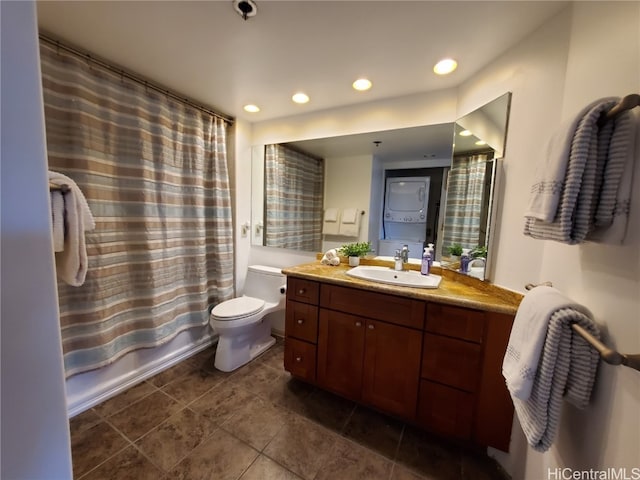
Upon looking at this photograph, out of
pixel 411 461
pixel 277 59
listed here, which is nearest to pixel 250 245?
pixel 277 59

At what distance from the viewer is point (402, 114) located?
1862 mm

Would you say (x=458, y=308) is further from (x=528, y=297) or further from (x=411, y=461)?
(x=411, y=461)

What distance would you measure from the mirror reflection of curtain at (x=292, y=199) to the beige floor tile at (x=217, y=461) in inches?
57.9

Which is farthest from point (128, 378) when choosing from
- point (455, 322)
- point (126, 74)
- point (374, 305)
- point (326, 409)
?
point (455, 322)

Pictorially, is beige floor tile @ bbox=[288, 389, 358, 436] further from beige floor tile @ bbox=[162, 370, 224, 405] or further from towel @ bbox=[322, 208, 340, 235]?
towel @ bbox=[322, 208, 340, 235]

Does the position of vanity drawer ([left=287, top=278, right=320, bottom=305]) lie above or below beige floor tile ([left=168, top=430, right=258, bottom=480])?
above

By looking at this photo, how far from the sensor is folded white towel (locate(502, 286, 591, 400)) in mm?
769

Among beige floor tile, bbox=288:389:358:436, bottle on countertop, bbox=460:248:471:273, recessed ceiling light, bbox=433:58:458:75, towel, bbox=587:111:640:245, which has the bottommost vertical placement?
beige floor tile, bbox=288:389:358:436

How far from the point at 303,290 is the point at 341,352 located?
1.53 ft

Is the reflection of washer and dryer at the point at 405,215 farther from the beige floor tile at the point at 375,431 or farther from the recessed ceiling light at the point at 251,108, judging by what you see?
the recessed ceiling light at the point at 251,108

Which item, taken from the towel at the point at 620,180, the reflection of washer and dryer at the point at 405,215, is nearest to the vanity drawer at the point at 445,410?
the reflection of washer and dryer at the point at 405,215

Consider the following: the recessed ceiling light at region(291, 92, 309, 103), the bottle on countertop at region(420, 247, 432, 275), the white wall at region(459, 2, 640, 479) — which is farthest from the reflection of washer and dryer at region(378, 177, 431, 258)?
the recessed ceiling light at region(291, 92, 309, 103)

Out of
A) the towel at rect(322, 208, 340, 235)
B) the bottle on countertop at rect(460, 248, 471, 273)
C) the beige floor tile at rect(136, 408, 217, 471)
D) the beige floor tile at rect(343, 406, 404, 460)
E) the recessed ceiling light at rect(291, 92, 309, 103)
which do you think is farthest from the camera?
the towel at rect(322, 208, 340, 235)

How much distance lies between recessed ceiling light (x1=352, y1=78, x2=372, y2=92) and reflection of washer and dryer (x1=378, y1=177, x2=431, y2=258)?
67 centimetres
